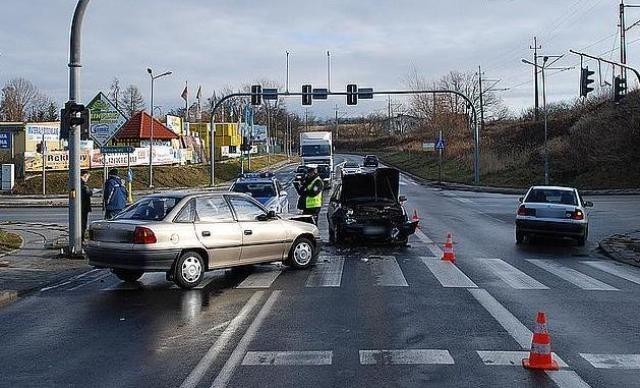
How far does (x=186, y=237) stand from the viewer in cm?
1205

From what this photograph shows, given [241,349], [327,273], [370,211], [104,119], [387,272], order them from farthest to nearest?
[370,211], [104,119], [387,272], [327,273], [241,349]

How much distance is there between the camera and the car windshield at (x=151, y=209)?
1219 cm

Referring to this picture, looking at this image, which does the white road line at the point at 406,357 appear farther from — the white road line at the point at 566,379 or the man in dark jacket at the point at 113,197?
the man in dark jacket at the point at 113,197

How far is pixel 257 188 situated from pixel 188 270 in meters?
11.2

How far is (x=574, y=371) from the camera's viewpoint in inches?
282

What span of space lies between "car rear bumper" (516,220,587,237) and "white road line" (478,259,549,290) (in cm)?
370

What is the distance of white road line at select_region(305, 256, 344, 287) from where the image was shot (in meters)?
12.6

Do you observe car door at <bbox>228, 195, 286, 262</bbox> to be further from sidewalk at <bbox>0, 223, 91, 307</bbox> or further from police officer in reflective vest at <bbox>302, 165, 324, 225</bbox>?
police officer in reflective vest at <bbox>302, 165, 324, 225</bbox>

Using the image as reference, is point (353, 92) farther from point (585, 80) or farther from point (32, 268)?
point (32, 268)

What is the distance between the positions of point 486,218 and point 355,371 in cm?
2178

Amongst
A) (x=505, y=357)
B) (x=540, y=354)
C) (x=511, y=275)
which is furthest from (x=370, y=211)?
(x=540, y=354)

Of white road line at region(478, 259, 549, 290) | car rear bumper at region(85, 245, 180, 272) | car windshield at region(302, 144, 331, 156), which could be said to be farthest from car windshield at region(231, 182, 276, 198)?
car windshield at region(302, 144, 331, 156)

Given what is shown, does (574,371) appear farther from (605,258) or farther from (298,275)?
(605,258)

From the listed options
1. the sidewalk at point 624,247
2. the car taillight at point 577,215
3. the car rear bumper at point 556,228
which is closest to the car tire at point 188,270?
the sidewalk at point 624,247
